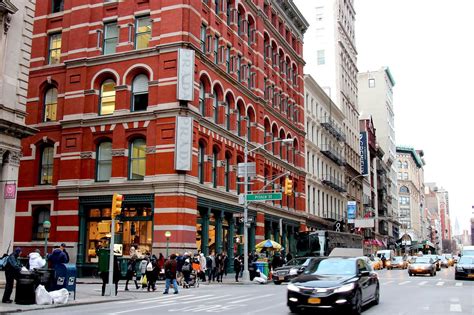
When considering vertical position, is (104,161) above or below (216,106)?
below

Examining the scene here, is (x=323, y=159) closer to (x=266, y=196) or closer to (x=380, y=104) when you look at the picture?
(x=266, y=196)

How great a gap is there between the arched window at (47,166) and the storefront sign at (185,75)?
1145cm

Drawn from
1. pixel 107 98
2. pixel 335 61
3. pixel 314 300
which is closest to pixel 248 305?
pixel 314 300

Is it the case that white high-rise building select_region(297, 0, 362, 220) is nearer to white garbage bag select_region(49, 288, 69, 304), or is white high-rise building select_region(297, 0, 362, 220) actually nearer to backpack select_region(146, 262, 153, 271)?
backpack select_region(146, 262, 153, 271)

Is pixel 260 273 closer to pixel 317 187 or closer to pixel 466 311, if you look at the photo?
pixel 466 311

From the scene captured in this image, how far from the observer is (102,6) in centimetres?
3788

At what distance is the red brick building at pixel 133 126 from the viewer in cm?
3375

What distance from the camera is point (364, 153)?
299 feet

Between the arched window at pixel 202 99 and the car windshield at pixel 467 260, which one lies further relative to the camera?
the arched window at pixel 202 99

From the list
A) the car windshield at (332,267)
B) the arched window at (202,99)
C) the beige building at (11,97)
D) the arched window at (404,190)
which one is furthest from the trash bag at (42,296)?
the arched window at (404,190)

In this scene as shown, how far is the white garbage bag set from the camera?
18.1m

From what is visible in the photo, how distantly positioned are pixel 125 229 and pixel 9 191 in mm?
11486

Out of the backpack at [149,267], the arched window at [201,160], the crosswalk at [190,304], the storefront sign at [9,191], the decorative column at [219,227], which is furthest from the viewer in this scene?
the decorative column at [219,227]

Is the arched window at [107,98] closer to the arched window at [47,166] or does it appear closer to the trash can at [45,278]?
the arched window at [47,166]
